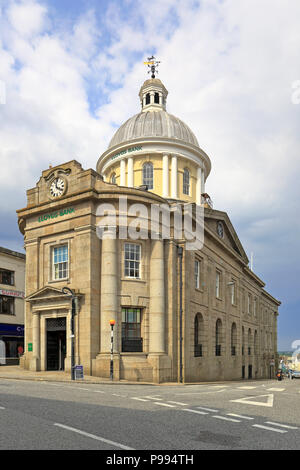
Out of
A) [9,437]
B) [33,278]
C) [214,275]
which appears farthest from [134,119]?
[9,437]

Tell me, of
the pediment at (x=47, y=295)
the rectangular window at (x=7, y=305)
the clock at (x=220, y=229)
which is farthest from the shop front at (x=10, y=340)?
the clock at (x=220, y=229)

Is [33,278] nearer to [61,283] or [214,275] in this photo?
[61,283]

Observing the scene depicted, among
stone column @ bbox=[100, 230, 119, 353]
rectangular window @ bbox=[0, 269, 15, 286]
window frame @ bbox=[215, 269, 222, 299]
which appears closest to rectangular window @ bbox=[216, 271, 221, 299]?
window frame @ bbox=[215, 269, 222, 299]

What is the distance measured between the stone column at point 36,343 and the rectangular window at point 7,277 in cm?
1600

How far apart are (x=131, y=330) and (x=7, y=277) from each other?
68.3 feet

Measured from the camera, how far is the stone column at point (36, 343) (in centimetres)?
2767

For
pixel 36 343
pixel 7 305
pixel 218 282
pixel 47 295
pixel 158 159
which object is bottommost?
pixel 36 343

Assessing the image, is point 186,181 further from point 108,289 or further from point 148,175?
point 108,289

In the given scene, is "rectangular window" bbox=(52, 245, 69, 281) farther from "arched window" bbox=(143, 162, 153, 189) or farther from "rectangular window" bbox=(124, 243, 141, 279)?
"arched window" bbox=(143, 162, 153, 189)

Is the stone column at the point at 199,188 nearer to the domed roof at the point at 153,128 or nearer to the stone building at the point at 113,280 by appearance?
the domed roof at the point at 153,128

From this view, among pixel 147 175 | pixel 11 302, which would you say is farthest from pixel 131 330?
pixel 11 302

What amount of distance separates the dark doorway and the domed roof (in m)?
19.3

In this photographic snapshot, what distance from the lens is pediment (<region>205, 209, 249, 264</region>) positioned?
3744 cm

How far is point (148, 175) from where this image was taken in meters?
40.4
